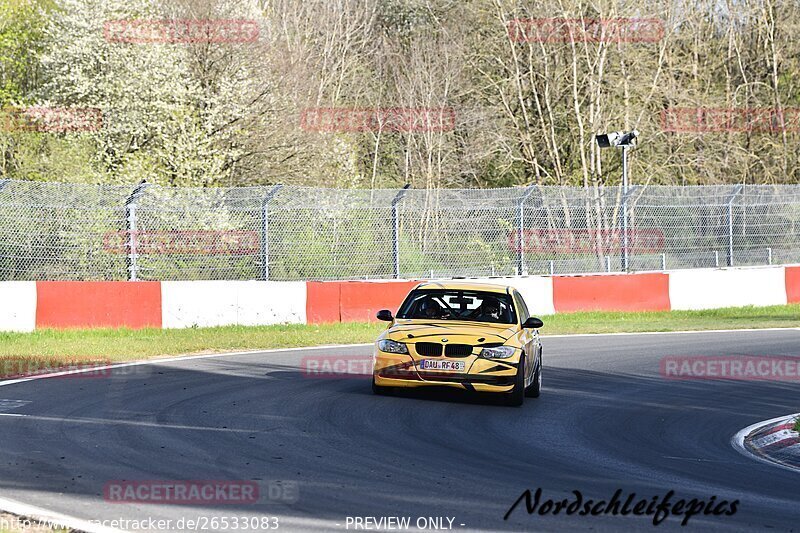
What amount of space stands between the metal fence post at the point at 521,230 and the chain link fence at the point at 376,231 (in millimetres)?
25

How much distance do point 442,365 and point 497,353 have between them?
593 mm

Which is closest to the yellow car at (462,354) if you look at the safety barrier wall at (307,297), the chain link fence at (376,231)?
the safety barrier wall at (307,297)

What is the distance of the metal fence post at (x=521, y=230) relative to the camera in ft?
79.7

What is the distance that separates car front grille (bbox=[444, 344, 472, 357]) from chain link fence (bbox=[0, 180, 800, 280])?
9.90m

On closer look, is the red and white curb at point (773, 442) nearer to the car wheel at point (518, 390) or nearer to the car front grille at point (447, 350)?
the car wheel at point (518, 390)

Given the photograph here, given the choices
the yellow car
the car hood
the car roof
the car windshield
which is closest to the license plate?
the yellow car

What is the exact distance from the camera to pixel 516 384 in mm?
12078

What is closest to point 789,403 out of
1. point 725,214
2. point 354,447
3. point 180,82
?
point 354,447

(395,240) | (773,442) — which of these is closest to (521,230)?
(395,240)

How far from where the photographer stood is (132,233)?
2055 centimetres

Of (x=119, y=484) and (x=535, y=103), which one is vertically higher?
(x=535, y=103)

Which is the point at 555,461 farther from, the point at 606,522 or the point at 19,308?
the point at 19,308

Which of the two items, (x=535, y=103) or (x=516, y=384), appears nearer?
(x=516, y=384)

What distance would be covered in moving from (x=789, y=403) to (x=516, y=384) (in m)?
3.29
